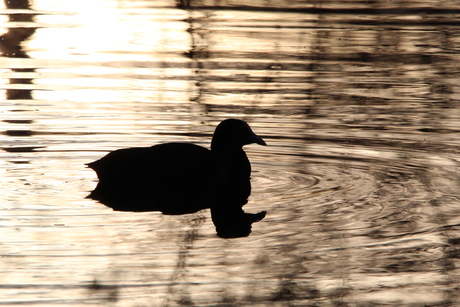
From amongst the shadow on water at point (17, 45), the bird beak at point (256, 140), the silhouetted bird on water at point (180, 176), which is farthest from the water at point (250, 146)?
the bird beak at point (256, 140)

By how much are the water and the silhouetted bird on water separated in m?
0.18

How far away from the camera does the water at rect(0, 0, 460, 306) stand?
5910 mm

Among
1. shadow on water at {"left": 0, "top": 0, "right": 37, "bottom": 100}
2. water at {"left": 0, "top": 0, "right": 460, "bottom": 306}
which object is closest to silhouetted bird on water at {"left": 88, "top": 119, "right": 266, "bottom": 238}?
water at {"left": 0, "top": 0, "right": 460, "bottom": 306}

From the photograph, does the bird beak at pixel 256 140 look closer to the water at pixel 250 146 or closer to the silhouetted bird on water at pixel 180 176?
the silhouetted bird on water at pixel 180 176

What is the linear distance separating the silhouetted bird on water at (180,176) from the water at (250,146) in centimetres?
18

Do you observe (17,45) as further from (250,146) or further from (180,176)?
(180,176)

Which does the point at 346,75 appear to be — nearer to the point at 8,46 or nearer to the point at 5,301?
the point at 8,46

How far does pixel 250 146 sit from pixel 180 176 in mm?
2072

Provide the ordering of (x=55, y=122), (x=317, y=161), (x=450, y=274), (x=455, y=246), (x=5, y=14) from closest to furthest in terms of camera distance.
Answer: (x=450, y=274) < (x=455, y=246) < (x=317, y=161) < (x=55, y=122) < (x=5, y=14)

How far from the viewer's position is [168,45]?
48.2ft

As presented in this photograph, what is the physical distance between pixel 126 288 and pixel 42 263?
74cm

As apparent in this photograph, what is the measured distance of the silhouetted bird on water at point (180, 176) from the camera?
8.06 m

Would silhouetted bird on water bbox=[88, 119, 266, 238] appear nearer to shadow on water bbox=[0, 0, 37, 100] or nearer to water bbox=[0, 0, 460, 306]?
water bbox=[0, 0, 460, 306]

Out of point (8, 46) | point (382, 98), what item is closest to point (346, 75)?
point (382, 98)
